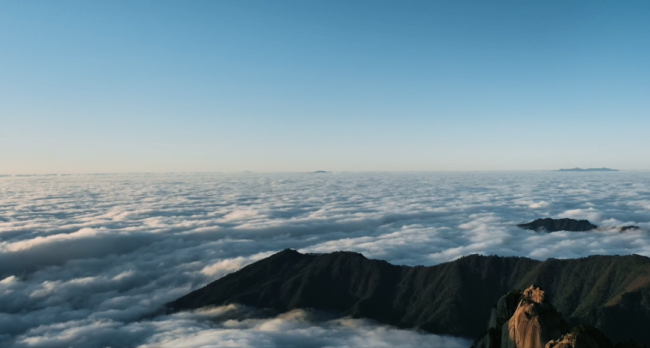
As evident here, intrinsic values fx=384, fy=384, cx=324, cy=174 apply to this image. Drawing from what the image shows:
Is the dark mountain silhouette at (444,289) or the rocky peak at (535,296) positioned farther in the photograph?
the dark mountain silhouette at (444,289)

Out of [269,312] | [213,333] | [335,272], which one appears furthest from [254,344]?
[335,272]

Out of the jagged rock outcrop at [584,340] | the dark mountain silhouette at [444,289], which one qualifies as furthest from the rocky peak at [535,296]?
the dark mountain silhouette at [444,289]

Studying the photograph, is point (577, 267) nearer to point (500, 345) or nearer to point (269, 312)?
point (269, 312)

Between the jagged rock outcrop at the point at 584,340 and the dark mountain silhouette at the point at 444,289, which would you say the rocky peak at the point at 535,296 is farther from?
the dark mountain silhouette at the point at 444,289

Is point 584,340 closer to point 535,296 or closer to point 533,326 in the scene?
point 533,326

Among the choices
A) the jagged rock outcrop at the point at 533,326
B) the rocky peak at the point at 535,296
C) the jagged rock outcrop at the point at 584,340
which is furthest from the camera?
the rocky peak at the point at 535,296

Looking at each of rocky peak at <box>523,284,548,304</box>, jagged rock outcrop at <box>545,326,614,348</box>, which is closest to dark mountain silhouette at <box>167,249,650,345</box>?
rocky peak at <box>523,284,548,304</box>

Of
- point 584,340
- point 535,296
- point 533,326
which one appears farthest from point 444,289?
point 584,340
